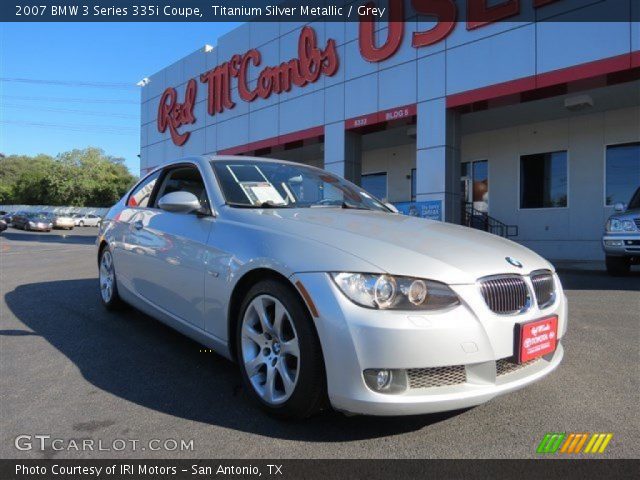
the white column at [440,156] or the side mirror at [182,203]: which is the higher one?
the white column at [440,156]

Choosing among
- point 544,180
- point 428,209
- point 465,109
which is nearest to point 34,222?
point 428,209

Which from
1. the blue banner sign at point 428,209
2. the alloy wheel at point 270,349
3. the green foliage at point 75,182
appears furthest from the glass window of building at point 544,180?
the green foliage at point 75,182

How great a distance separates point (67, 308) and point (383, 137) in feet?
46.2

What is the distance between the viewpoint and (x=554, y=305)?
113 inches

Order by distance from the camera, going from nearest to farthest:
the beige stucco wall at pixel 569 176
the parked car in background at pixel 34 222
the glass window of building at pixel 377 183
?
the beige stucco wall at pixel 569 176
the glass window of building at pixel 377 183
the parked car in background at pixel 34 222

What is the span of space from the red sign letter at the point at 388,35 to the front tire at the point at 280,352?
12985 mm

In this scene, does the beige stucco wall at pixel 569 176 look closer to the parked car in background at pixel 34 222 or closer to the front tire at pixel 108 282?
the front tire at pixel 108 282

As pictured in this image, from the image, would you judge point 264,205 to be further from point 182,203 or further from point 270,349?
point 270,349

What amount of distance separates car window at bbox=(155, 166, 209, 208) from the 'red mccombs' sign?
12.4 metres

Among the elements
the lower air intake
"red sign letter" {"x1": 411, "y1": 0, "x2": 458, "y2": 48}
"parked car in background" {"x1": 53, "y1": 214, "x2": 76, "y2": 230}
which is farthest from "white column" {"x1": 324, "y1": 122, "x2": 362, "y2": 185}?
"parked car in background" {"x1": 53, "y1": 214, "x2": 76, "y2": 230}

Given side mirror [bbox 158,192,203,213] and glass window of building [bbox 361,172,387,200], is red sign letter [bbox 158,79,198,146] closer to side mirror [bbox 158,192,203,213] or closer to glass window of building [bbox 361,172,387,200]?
glass window of building [bbox 361,172,387,200]

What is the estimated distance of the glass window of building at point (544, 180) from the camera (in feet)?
50.7

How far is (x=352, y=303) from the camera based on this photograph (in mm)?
2355

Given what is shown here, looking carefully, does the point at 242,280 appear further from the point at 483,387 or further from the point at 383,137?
the point at 383,137
